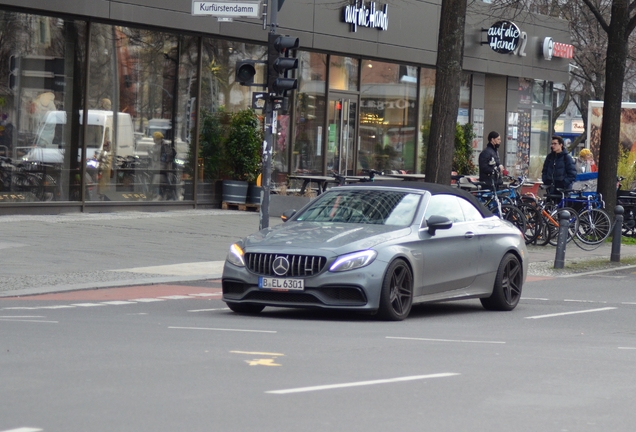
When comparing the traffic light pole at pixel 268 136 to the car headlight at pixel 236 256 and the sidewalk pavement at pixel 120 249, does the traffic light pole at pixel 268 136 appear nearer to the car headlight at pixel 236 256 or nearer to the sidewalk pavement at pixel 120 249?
the sidewalk pavement at pixel 120 249

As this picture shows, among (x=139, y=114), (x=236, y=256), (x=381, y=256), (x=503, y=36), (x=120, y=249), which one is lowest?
(x=120, y=249)

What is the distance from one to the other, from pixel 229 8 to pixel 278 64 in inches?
46.7

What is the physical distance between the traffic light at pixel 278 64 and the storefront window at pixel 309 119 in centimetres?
1195

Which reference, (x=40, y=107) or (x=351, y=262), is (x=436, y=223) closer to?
(x=351, y=262)

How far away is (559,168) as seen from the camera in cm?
2422

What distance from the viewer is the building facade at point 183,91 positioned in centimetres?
2322

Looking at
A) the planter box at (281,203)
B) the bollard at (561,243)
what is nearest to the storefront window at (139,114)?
the planter box at (281,203)

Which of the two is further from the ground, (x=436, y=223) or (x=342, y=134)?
(x=342, y=134)

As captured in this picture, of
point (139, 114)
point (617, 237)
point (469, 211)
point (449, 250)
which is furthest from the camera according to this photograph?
point (139, 114)

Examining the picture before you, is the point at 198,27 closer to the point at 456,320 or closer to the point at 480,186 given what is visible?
the point at 480,186

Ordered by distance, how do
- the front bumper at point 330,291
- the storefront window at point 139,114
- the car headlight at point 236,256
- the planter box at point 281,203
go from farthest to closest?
1. the planter box at point 281,203
2. the storefront window at point 139,114
3. the car headlight at point 236,256
4. the front bumper at point 330,291

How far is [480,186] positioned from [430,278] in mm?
12089

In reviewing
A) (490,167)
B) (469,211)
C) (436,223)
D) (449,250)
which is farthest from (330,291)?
(490,167)

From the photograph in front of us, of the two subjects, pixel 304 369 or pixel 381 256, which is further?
pixel 381 256
